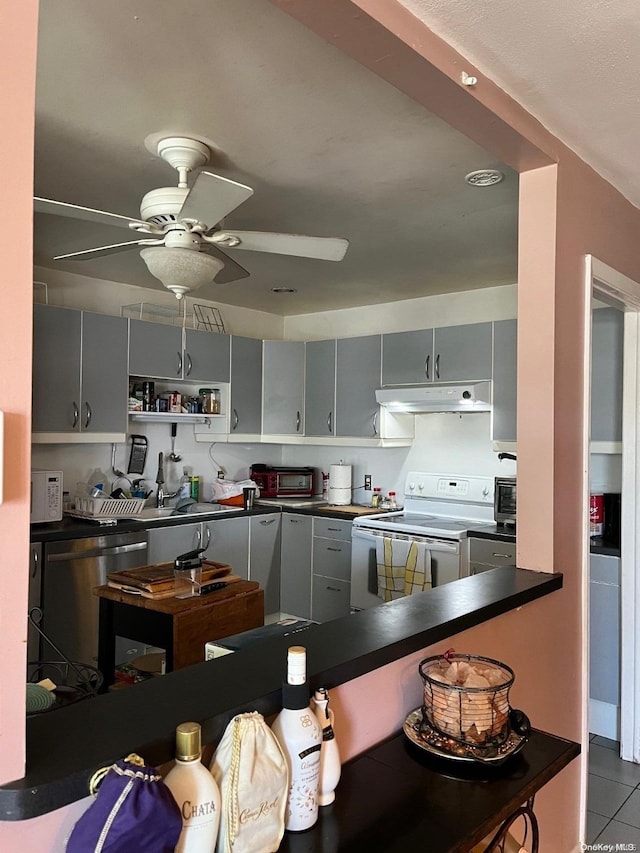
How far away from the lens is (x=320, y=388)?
5.17 metres

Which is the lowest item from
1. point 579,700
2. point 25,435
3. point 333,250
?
point 579,700

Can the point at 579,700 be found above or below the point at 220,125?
below

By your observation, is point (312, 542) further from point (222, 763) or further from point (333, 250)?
point (222, 763)

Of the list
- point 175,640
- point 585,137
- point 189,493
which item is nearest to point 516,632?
point 175,640

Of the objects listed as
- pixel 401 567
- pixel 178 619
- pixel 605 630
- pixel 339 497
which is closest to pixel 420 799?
pixel 178 619

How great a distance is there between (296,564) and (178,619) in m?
2.52

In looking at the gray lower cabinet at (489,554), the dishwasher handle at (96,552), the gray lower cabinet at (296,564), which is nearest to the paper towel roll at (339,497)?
the gray lower cabinet at (296,564)

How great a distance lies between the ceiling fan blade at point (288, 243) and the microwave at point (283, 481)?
3.05 metres

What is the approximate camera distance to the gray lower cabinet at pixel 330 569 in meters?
4.70

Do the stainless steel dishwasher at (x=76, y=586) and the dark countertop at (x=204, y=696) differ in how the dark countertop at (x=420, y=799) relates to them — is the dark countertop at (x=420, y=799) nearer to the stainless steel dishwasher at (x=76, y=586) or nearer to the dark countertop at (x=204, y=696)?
the dark countertop at (x=204, y=696)

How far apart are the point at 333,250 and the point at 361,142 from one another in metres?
0.40

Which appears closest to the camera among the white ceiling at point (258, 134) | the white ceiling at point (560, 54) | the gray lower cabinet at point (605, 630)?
the white ceiling at point (560, 54)

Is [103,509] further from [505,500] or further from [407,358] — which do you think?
[505,500]

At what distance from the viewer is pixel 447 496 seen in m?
4.73
